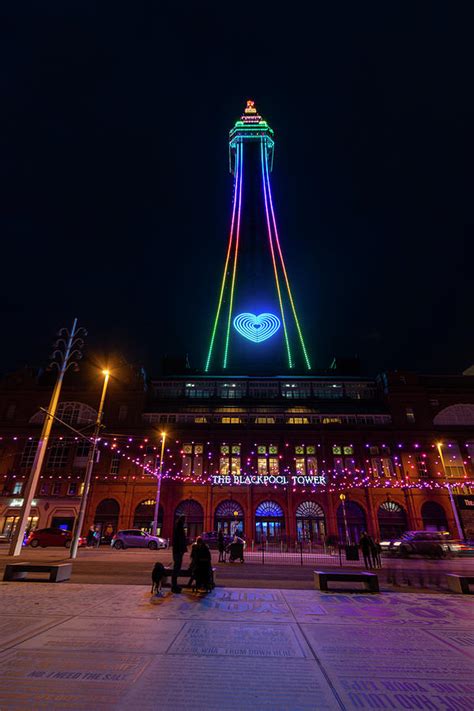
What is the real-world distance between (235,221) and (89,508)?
53316 mm

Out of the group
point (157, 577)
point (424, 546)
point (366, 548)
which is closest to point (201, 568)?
point (157, 577)

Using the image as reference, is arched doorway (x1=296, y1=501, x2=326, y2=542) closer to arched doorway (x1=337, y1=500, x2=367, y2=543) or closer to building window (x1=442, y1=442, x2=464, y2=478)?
arched doorway (x1=337, y1=500, x2=367, y2=543)

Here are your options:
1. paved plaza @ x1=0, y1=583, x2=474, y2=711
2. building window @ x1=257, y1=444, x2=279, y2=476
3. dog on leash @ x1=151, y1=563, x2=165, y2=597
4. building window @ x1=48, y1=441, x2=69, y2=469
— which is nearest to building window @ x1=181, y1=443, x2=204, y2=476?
building window @ x1=257, y1=444, x2=279, y2=476

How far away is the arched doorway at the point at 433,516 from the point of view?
3834 cm

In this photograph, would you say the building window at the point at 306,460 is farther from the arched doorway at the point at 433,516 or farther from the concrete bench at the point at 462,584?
the concrete bench at the point at 462,584

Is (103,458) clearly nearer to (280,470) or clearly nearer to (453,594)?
(280,470)

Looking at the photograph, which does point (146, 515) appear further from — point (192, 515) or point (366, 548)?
point (366, 548)

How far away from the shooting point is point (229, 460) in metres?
41.7

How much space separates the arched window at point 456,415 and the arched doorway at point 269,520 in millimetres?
22274

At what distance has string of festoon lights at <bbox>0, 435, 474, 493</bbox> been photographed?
39.4 metres

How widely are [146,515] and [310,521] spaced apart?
1814cm

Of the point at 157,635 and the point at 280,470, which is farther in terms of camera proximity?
the point at 280,470

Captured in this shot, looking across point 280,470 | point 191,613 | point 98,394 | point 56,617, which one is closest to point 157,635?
point 191,613

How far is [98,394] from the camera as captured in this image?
45625 mm
